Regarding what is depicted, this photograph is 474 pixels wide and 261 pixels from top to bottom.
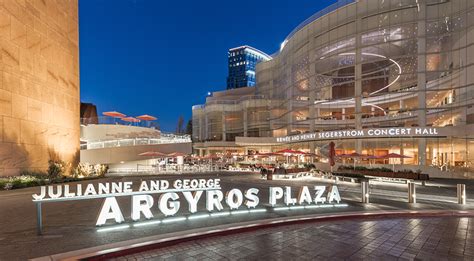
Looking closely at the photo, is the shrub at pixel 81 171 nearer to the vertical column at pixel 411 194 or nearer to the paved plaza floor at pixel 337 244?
the paved plaza floor at pixel 337 244

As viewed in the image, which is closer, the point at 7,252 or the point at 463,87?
the point at 7,252

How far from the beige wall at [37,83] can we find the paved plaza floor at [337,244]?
1847 cm

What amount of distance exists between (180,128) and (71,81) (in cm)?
10271

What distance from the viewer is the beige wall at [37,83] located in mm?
18078

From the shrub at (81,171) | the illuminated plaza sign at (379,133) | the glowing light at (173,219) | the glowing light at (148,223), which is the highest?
the illuminated plaza sign at (379,133)

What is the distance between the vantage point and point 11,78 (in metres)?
18.3

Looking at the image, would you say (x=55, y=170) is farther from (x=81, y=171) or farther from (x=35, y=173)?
(x=81, y=171)

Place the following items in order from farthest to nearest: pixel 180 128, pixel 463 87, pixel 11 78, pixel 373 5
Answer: pixel 180 128, pixel 373 5, pixel 463 87, pixel 11 78

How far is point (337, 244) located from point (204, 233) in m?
3.53

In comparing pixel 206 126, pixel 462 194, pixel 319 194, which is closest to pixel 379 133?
pixel 462 194

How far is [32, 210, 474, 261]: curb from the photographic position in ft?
18.9

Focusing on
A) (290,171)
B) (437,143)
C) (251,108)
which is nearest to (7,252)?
(290,171)

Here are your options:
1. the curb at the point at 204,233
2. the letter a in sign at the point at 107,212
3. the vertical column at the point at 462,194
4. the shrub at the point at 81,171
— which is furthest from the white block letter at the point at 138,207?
the shrub at the point at 81,171

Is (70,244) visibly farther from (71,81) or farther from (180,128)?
(180,128)
